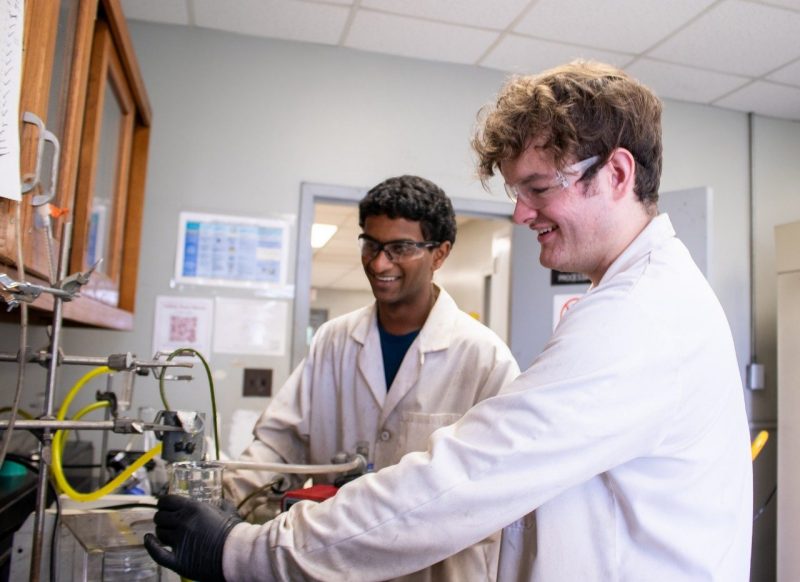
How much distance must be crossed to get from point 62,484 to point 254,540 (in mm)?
449

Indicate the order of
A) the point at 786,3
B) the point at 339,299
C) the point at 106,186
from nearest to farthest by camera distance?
the point at 106,186, the point at 786,3, the point at 339,299

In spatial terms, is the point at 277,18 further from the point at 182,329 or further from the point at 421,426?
the point at 421,426

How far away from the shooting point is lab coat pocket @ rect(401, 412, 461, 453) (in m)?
1.39

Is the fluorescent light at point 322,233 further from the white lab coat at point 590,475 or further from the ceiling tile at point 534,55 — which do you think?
the white lab coat at point 590,475

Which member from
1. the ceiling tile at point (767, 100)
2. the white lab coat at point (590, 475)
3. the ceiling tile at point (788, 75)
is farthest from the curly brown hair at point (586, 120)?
the ceiling tile at point (767, 100)

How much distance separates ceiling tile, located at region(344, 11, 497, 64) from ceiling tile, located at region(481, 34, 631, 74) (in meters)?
0.07

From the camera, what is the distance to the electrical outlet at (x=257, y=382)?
2.53 meters

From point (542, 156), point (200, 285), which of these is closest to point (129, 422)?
point (542, 156)

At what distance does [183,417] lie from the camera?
93 centimetres

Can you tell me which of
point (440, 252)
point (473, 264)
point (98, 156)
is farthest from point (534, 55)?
point (473, 264)

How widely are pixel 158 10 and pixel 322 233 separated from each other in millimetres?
3928

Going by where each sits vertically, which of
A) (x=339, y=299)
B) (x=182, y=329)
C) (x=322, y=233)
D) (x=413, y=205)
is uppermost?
(x=322, y=233)

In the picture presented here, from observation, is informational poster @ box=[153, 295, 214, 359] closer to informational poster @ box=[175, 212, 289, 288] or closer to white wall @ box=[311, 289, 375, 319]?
informational poster @ box=[175, 212, 289, 288]

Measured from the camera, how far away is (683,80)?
9.25 feet
